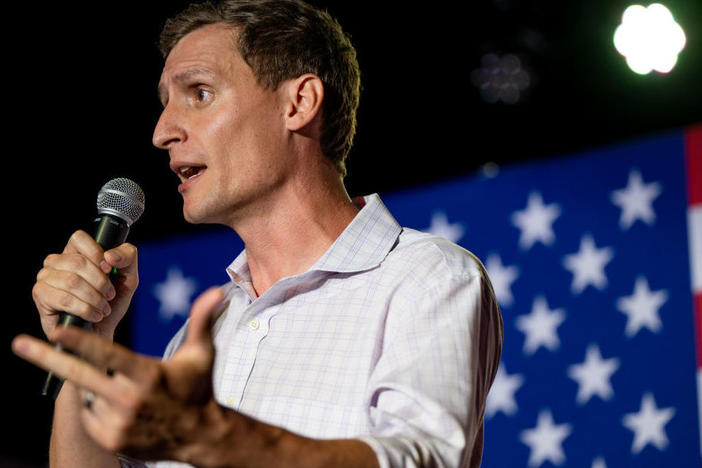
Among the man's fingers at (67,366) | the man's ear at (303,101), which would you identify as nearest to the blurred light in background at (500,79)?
the man's ear at (303,101)

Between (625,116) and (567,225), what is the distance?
0.86 meters

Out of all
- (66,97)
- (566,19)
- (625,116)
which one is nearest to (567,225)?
(625,116)

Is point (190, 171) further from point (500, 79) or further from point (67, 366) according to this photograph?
point (500, 79)

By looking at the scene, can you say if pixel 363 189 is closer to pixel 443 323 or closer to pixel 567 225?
pixel 567 225

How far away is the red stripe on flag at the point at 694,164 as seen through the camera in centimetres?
258

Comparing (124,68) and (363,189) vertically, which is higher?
(124,68)

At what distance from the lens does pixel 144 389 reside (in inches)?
28.9

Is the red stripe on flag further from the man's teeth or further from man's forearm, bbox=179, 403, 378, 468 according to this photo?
man's forearm, bbox=179, 403, 378, 468

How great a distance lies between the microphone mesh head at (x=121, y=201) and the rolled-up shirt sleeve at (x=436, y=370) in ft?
2.01

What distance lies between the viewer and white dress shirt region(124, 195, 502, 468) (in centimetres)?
105

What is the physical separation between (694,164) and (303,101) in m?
1.61

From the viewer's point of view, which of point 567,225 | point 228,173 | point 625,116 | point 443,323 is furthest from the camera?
point 625,116

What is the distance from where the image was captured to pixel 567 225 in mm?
2838

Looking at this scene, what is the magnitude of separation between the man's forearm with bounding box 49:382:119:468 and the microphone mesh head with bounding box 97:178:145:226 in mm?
379
